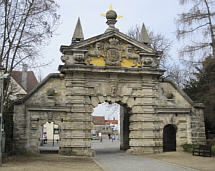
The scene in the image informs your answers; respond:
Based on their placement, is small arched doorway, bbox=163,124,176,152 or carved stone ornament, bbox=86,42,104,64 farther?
small arched doorway, bbox=163,124,176,152

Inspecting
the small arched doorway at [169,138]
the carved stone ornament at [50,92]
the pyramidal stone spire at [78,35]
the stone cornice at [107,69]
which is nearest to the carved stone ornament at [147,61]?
the stone cornice at [107,69]

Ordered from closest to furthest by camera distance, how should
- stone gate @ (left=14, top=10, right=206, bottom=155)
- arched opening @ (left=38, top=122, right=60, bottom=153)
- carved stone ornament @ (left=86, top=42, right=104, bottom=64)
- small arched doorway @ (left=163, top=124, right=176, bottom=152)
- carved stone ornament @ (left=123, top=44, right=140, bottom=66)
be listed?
1. stone gate @ (left=14, top=10, right=206, bottom=155)
2. carved stone ornament @ (left=86, top=42, right=104, bottom=64)
3. carved stone ornament @ (left=123, top=44, right=140, bottom=66)
4. arched opening @ (left=38, top=122, right=60, bottom=153)
5. small arched doorway @ (left=163, top=124, right=176, bottom=152)

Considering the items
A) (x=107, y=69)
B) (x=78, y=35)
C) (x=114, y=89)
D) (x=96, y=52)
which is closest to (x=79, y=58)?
(x=96, y=52)

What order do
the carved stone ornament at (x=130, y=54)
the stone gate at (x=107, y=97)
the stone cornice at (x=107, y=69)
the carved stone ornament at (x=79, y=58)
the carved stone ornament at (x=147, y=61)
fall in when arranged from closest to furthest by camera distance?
the stone gate at (x=107, y=97)
the stone cornice at (x=107, y=69)
the carved stone ornament at (x=79, y=58)
the carved stone ornament at (x=130, y=54)
the carved stone ornament at (x=147, y=61)

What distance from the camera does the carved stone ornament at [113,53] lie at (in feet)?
65.7

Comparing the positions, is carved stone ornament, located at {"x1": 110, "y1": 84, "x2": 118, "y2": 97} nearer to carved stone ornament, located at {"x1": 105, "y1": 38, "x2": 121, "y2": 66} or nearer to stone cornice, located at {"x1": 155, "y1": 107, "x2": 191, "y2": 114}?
carved stone ornament, located at {"x1": 105, "y1": 38, "x2": 121, "y2": 66}

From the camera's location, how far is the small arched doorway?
75.2ft

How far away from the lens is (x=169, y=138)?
23625 mm

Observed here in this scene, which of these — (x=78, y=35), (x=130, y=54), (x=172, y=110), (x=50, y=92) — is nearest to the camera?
(x=50, y=92)

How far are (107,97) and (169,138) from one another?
6.99 meters

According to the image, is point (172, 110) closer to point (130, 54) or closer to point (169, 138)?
point (169, 138)

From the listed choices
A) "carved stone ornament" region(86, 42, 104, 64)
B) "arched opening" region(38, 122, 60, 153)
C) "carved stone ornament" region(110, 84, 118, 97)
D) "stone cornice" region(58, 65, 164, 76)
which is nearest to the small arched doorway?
"stone cornice" region(58, 65, 164, 76)

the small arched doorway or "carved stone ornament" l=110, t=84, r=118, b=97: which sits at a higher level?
"carved stone ornament" l=110, t=84, r=118, b=97

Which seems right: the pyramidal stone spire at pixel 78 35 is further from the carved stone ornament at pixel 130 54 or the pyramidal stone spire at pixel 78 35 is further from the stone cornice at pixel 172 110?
the stone cornice at pixel 172 110
